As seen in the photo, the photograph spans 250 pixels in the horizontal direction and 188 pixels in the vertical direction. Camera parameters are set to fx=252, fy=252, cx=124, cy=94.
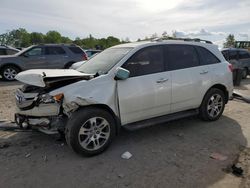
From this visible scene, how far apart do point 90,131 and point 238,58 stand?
38.1 ft

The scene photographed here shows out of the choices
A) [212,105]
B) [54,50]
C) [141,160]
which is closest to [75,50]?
[54,50]

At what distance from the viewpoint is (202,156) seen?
155 inches

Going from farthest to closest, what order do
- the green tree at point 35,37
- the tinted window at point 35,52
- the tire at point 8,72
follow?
the green tree at point 35,37, the tinted window at point 35,52, the tire at point 8,72

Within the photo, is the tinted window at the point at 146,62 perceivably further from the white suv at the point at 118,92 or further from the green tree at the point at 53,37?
the green tree at the point at 53,37

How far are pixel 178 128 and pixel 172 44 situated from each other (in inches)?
67.9

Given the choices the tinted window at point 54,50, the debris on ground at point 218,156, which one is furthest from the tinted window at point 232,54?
the debris on ground at point 218,156

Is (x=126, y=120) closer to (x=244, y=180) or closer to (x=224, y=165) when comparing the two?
(x=224, y=165)

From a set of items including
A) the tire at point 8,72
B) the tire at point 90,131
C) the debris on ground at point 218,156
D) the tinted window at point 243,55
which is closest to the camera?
the tire at point 90,131

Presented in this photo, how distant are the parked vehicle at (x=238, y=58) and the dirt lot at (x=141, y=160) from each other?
8319 millimetres

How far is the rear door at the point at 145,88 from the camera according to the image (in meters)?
4.18

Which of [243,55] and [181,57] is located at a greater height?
[181,57]

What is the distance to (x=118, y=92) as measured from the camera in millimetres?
4070

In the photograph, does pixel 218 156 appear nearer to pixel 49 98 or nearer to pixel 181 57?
pixel 181 57

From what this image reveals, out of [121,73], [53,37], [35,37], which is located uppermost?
[35,37]
